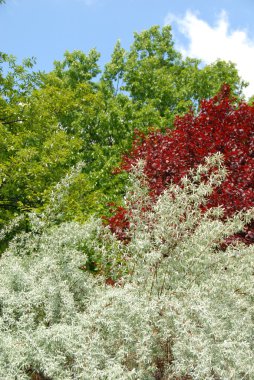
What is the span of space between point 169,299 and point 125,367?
0.96 m

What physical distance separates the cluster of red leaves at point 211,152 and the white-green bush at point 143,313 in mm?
3181

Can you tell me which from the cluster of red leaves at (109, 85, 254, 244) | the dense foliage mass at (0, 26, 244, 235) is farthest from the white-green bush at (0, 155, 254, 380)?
the dense foliage mass at (0, 26, 244, 235)

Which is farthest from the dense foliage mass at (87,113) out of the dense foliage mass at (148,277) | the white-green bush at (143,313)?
the white-green bush at (143,313)

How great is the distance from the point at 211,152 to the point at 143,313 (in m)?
6.60

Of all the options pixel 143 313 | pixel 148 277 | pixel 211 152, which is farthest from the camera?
pixel 211 152

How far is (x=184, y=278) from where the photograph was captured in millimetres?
6137

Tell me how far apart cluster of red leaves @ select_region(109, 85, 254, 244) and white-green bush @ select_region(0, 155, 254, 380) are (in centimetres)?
318

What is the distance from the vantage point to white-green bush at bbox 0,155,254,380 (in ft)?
15.9

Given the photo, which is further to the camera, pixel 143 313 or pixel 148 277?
pixel 148 277

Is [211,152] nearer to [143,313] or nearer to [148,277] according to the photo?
[148,277]

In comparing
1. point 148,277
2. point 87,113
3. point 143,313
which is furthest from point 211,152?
point 87,113

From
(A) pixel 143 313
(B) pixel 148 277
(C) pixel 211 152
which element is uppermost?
(C) pixel 211 152

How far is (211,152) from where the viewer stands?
36.5 ft

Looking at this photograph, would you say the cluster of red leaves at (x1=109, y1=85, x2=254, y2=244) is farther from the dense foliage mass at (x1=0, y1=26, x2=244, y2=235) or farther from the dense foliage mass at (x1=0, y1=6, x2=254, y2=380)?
the dense foliage mass at (x1=0, y1=26, x2=244, y2=235)
